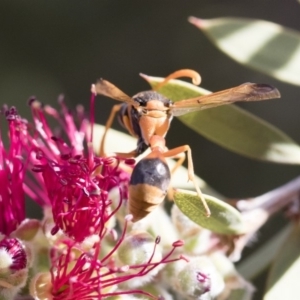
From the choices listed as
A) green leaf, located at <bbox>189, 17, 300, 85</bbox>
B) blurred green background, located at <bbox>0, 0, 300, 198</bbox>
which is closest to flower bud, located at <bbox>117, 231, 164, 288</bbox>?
green leaf, located at <bbox>189, 17, 300, 85</bbox>

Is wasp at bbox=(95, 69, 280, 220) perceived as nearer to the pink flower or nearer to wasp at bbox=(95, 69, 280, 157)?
wasp at bbox=(95, 69, 280, 157)

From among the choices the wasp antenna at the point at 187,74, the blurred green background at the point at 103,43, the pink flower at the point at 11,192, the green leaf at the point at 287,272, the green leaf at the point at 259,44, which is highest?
the green leaf at the point at 259,44

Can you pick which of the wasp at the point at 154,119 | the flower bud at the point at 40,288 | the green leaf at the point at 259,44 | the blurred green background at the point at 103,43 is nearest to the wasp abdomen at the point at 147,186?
the wasp at the point at 154,119

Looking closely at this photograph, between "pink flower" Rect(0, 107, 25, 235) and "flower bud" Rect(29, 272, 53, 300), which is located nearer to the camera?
"flower bud" Rect(29, 272, 53, 300)

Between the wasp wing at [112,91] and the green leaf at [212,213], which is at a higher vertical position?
the wasp wing at [112,91]

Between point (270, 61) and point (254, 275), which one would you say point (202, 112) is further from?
point (254, 275)

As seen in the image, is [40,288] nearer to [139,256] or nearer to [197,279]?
[139,256]

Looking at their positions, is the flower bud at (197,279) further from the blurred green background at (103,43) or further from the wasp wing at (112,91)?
the blurred green background at (103,43)
